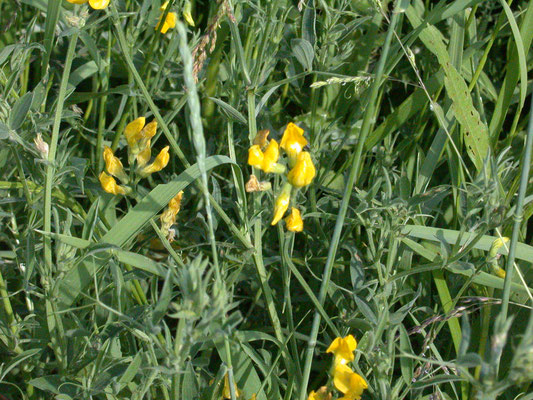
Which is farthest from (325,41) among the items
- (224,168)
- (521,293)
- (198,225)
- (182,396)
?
(182,396)

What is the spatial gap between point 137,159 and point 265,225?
1.16ft

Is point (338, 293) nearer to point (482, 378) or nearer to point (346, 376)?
point (346, 376)

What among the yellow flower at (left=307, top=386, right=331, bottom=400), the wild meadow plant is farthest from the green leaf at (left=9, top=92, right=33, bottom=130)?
the yellow flower at (left=307, top=386, right=331, bottom=400)

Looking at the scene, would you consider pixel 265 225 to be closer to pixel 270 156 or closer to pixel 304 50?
pixel 270 156

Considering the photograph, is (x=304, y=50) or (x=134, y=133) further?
(x=304, y=50)

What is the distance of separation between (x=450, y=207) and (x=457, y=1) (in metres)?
0.69

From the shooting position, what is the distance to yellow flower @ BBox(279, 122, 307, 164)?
4.93ft

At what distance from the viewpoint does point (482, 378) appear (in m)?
1.07

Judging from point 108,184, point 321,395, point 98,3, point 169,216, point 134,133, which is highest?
Answer: point 98,3

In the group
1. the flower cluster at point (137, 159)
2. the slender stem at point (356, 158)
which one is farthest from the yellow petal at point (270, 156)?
the flower cluster at point (137, 159)

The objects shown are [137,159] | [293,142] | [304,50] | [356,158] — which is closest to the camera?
[356,158]

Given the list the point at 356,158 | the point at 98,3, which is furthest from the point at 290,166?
the point at 98,3

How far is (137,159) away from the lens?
163 cm

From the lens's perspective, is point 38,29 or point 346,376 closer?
point 346,376
